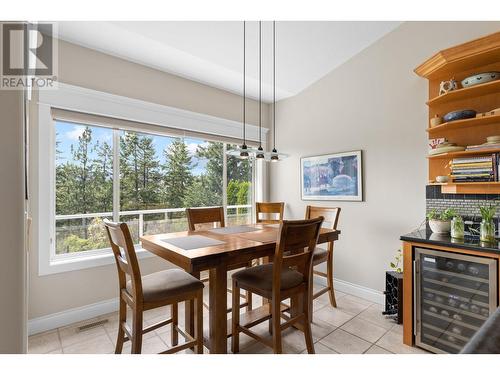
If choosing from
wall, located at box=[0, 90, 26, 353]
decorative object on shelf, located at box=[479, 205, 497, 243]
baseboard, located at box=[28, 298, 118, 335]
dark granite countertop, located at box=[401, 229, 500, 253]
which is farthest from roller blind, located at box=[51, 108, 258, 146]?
decorative object on shelf, located at box=[479, 205, 497, 243]

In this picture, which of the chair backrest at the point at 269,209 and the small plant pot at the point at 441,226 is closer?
the small plant pot at the point at 441,226

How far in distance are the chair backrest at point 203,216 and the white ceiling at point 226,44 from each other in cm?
164

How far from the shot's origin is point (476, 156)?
2.23 metres

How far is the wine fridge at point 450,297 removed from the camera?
1789 mm

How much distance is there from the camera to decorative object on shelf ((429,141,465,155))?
2209mm

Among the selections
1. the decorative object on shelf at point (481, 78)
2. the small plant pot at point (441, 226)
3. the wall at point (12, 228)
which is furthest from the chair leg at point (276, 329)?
the decorative object on shelf at point (481, 78)

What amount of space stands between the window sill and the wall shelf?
3384 mm

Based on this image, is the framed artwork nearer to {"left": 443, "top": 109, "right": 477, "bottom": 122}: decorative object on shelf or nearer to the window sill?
{"left": 443, "top": 109, "right": 477, "bottom": 122}: decorative object on shelf

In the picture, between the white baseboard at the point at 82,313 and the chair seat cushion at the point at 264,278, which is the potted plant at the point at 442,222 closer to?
the white baseboard at the point at 82,313

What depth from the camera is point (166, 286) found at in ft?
5.56
